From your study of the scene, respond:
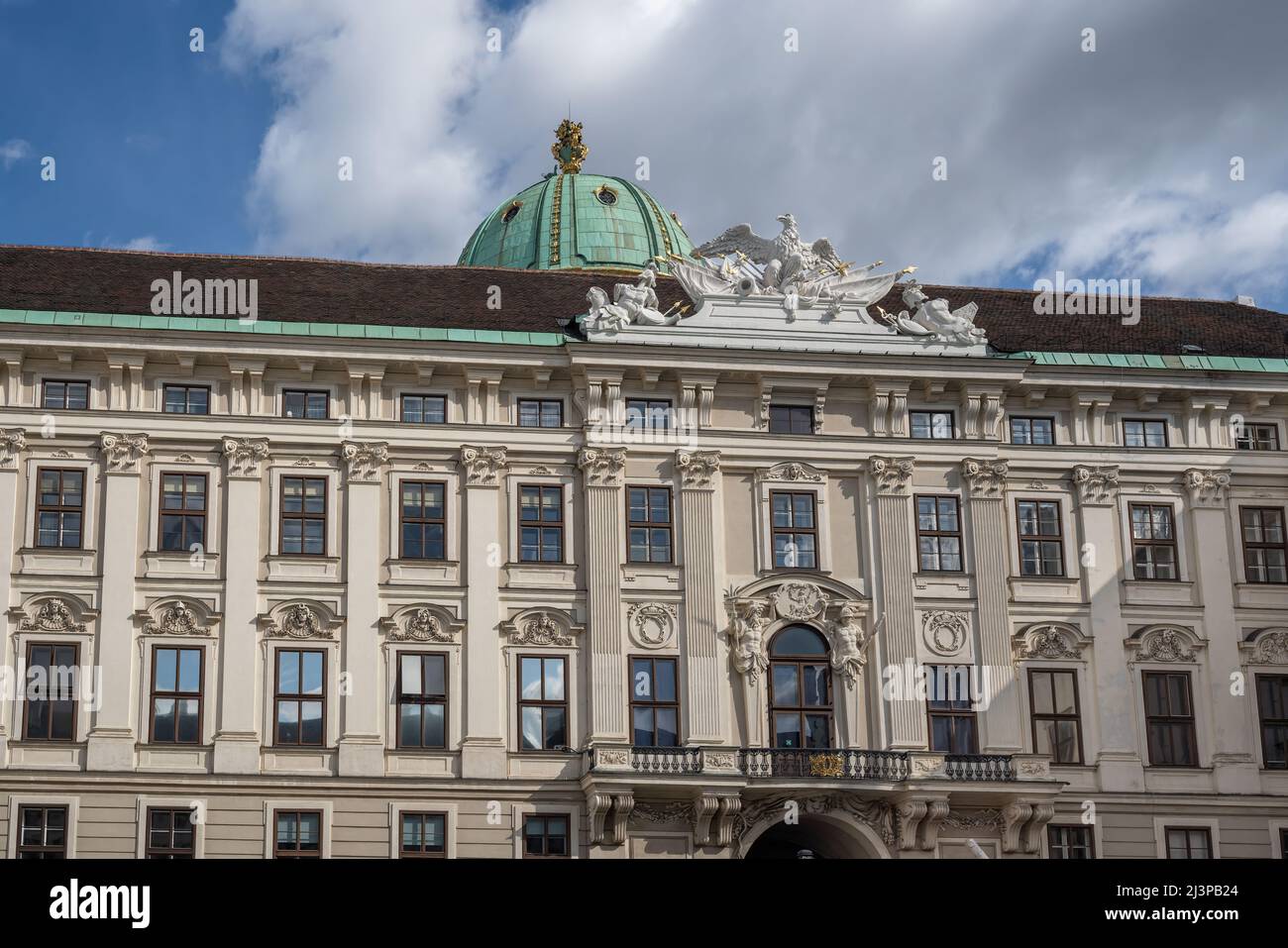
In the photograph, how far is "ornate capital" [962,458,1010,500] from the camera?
1932 inches

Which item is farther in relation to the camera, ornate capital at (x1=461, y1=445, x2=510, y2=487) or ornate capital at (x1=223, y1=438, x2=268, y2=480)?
ornate capital at (x1=461, y1=445, x2=510, y2=487)

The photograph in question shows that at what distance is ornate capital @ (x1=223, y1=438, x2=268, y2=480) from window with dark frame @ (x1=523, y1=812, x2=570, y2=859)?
9.59m

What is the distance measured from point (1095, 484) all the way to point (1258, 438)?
4.44m

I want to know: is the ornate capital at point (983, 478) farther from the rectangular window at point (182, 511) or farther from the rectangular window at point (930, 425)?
the rectangular window at point (182, 511)

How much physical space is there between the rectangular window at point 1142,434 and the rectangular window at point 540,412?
13.3m

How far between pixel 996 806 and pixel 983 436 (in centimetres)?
860

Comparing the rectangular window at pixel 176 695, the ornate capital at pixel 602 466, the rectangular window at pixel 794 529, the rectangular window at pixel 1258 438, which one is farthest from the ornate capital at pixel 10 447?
the rectangular window at pixel 1258 438

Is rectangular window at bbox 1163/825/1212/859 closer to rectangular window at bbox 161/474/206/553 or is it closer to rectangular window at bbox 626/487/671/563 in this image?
rectangular window at bbox 626/487/671/563

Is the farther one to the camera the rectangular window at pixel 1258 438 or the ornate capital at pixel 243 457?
the rectangular window at pixel 1258 438

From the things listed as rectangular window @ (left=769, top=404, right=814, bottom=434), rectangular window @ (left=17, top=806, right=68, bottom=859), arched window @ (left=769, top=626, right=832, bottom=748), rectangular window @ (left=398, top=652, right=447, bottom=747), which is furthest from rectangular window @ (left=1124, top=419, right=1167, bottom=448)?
rectangular window @ (left=17, top=806, right=68, bottom=859)

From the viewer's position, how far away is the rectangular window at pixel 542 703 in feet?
151
